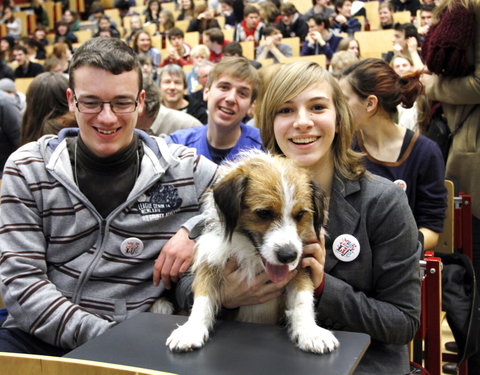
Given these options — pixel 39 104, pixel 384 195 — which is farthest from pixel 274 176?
pixel 39 104

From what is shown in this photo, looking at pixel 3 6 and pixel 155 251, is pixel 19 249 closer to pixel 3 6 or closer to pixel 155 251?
pixel 155 251

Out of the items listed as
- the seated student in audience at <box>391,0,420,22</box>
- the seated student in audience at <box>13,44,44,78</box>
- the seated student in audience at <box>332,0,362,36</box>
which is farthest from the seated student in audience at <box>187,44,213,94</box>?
the seated student in audience at <box>391,0,420,22</box>

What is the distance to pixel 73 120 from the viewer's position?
369 cm

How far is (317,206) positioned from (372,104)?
177 cm

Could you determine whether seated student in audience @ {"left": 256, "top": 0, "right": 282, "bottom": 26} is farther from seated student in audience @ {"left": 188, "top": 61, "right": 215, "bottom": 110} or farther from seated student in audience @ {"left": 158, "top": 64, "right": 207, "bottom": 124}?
seated student in audience @ {"left": 158, "top": 64, "right": 207, "bottom": 124}

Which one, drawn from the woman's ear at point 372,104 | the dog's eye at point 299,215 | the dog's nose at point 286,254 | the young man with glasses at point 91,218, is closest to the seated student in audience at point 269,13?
the woman's ear at point 372,104

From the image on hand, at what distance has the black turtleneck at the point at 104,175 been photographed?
236 cm

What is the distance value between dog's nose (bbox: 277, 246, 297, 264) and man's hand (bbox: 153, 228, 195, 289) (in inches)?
19.2

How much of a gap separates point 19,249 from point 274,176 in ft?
3.38

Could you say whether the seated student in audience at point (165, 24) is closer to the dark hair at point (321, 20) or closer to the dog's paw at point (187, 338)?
the dark hair at point (321, 20)

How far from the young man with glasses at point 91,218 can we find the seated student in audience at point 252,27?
10.3m

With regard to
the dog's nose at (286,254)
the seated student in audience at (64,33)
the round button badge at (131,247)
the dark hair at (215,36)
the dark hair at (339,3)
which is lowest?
the seated student in audience at (64,33)

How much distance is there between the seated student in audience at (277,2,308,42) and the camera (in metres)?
12.1

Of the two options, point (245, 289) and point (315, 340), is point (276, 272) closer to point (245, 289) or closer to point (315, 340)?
point (245, 289)
